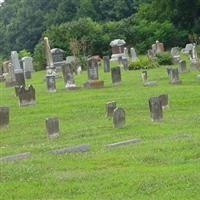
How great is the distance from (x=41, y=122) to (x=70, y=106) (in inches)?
95.8

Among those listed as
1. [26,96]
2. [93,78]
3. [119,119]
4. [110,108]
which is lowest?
[119,119]

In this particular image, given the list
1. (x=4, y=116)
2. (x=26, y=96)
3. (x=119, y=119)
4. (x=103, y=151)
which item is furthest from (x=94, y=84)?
(x=103, y=151)

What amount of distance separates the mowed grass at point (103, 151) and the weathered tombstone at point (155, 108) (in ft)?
0.74

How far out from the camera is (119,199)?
369 inches

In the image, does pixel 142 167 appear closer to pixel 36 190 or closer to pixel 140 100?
pixel 36 190

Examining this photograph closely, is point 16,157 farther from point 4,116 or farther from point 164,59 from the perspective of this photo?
point 164,59

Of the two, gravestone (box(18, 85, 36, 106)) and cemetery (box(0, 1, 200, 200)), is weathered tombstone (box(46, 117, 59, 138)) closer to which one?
cemetery (box(0, 1, 200, 200))

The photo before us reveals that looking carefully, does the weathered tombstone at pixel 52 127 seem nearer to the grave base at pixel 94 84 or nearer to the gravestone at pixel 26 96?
the gravestone at pixel 26 96

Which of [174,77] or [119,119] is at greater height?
[174,77]

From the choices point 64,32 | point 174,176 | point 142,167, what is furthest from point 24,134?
point 64,32

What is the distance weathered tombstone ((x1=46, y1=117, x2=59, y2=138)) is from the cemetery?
3 centimetres

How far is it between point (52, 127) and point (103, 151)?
301 cm

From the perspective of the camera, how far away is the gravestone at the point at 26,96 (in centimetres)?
2180

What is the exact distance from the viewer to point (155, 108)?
55.3ft
